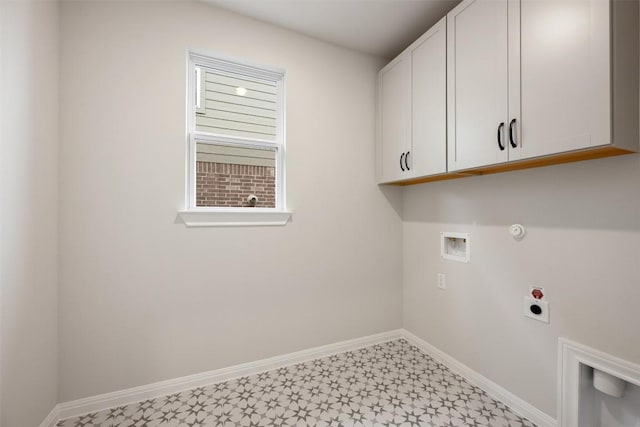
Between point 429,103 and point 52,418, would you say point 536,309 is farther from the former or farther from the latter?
point 52,418

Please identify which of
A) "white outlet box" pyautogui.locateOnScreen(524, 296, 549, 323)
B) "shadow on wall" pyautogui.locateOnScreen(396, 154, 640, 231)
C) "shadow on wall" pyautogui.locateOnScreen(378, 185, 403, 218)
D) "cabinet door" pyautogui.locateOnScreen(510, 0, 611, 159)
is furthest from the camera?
"shadow on wall" pyautogui.locateOnScreen(378, 185, 403, 218)

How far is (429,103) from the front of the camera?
1945 millimetres

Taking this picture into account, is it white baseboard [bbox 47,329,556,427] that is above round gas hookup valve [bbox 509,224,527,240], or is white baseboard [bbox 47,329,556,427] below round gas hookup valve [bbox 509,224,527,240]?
below

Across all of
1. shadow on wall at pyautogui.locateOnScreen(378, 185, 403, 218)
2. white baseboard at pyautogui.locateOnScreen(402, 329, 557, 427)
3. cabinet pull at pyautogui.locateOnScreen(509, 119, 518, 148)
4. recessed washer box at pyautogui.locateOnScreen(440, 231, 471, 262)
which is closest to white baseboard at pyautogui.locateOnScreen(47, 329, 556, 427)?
white baseboard at pyautogui.locateOnScreen(402, 329, 557, 427)

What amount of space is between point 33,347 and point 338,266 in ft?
6.18

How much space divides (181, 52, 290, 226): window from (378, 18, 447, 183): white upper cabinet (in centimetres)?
88

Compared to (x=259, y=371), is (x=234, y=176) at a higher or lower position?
higher

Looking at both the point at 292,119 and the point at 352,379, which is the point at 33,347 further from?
the point at 292,119

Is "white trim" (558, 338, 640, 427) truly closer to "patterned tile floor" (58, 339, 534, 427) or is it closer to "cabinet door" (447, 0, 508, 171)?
"patterned tile floor" (58, 339, 534, 427)

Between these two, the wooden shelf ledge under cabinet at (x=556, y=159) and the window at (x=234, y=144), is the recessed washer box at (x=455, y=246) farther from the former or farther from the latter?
the window at (x=234, y=144)

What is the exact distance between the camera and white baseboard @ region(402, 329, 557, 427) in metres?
1.57

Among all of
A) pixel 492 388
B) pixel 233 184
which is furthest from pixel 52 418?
pixel 492 388

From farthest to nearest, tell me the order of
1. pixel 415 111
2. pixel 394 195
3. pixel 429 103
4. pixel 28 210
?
pixel 394 195 → pixel 415 111 → pixel 429 103 → pixel 28 210

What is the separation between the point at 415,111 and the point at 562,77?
927mm
